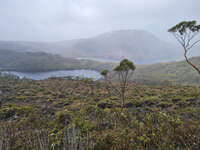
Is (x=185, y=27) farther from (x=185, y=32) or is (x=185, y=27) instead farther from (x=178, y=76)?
(x=178, y=76)

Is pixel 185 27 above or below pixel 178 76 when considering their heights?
above

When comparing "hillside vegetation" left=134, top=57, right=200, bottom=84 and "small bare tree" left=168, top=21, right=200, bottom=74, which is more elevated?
"small bare tree" left=168, top=21, right=200, bottom=74

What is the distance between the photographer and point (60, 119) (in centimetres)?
1002

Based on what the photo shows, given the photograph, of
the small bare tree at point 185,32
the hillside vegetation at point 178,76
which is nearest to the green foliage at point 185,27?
the small bare tree at point 185,32

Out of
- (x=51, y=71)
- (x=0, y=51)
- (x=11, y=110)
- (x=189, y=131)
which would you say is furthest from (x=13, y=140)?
(x=0, y=51)

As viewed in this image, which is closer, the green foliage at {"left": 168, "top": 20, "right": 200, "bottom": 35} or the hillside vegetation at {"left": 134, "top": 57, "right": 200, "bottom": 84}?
the green foliage at {"left": 168, "top": 20, "right": 200, "bottom": 35}

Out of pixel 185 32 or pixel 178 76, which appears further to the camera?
pixel 178 76

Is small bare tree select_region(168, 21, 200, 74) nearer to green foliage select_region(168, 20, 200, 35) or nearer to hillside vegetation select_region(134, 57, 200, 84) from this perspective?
green foliage select_region(168, 20, 200, 35)

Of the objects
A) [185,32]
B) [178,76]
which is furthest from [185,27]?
[178,76]

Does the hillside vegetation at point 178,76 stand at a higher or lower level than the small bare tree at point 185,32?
lower

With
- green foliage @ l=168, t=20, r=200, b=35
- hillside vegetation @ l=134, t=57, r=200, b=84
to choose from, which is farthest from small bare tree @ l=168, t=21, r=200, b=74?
hillside vegetation @ l=134, t=57, r=200, b=84

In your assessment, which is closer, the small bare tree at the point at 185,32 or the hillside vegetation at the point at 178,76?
the small bare tree at the point at 185,32

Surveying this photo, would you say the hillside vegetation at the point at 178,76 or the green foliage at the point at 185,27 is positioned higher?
the green foliage at the point at 185,27

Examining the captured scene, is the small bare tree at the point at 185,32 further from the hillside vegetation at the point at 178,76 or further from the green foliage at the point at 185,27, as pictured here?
the hillside vegetation at the point at 178,76
